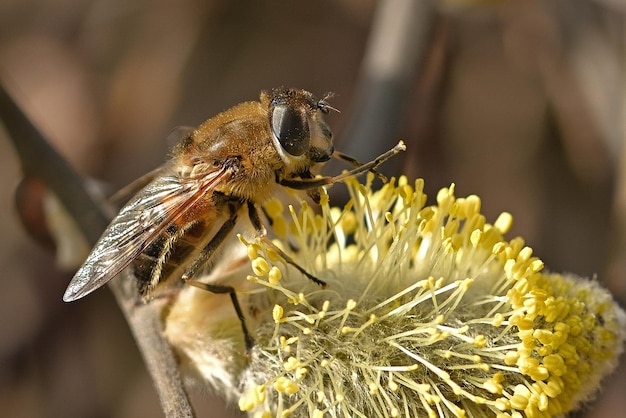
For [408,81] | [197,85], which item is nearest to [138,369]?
[197,85]

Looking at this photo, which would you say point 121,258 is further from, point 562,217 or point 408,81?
point 562,217

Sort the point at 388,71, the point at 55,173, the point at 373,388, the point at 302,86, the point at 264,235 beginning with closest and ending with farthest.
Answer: the point at 373,388, the point at 264,235, the point at 55,173, the point at 388,71, the point at 302,86

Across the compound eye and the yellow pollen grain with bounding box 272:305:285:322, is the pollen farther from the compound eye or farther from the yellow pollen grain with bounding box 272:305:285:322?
the compound eye

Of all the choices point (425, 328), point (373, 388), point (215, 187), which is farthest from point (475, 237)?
point (215, 187)

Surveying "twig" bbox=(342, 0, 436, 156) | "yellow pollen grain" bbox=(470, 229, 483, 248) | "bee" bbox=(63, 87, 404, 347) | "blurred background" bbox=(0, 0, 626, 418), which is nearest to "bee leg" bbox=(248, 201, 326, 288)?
"bee" bbox=(63, 87, 404, 347)

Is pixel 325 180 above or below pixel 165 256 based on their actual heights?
above

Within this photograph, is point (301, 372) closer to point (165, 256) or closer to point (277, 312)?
point (277, 312)
